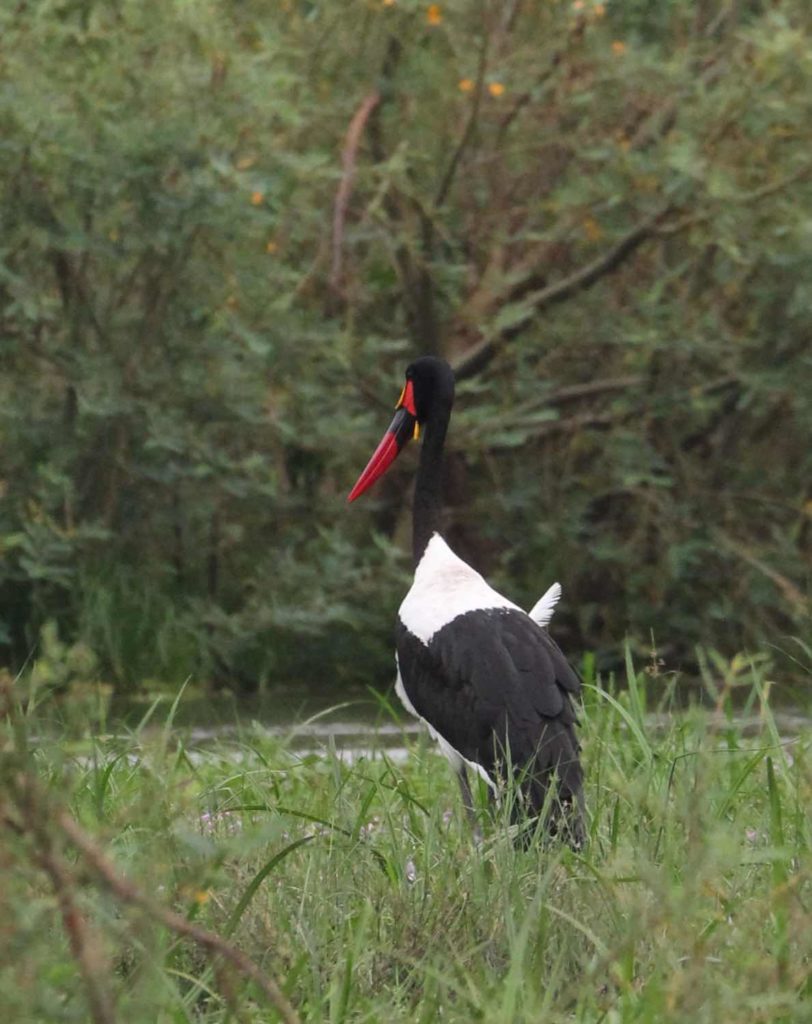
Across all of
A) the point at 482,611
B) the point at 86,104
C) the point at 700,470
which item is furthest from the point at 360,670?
the point at 482,611

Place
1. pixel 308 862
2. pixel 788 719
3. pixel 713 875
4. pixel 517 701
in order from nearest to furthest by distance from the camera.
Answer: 1. pixel 713 875
2. pixel 308 862
3. pixel 517 701
4. pixel 788 719

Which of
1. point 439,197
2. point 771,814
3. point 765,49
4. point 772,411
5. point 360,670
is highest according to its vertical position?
point 765,49

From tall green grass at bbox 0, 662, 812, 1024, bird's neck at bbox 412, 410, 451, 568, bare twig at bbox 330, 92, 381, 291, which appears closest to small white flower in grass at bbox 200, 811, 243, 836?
tall green grass at bbox 0, 662, 812, 1024

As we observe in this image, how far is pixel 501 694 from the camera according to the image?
4.09 m

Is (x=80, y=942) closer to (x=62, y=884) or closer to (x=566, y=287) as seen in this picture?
(x=62, y=884)

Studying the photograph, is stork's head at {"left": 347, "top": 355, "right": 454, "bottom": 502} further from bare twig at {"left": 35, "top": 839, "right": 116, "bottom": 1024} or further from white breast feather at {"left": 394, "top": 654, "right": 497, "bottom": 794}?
bare twig at {"left": 35, "top": 839, "right": 116, "bottom": 1024}

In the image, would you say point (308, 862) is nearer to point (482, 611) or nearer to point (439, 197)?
point (482, 611)

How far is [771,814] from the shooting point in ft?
11.9

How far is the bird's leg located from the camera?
12.6 feet

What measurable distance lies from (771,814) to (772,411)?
486 cm

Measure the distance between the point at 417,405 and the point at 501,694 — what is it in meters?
1.56

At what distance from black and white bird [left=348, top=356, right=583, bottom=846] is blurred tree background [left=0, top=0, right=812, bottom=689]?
2660 mm

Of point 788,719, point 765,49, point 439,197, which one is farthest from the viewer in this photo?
point 439,197

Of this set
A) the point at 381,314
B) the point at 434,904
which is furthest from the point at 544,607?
the point at 381,314
